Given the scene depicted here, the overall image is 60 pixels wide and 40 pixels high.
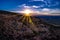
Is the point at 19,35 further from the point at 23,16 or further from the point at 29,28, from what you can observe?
the point at 23,16

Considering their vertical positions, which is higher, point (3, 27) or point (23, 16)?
point (23, 16)

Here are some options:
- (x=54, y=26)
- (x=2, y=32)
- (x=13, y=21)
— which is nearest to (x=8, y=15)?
(x=13, y=21)

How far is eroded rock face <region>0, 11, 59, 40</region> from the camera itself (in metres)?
5.50

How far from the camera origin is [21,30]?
18.6 feet

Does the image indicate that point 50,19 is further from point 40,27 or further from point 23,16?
point 23,16

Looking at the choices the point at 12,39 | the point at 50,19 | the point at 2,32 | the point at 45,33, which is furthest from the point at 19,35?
the point at 50,19

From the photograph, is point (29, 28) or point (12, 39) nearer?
point (12, 39)

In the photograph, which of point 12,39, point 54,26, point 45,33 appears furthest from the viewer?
point 54,26

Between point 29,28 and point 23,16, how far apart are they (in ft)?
2.72

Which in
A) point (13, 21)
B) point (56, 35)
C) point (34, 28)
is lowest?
→ point (56, 35)

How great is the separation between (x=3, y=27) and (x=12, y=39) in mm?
698

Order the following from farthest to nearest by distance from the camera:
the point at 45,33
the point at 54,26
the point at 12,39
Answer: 1. the point at 54,26
2. the point at 45,33
3. the point at 12,39

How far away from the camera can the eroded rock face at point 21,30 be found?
550 centimetres

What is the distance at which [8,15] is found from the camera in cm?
657
